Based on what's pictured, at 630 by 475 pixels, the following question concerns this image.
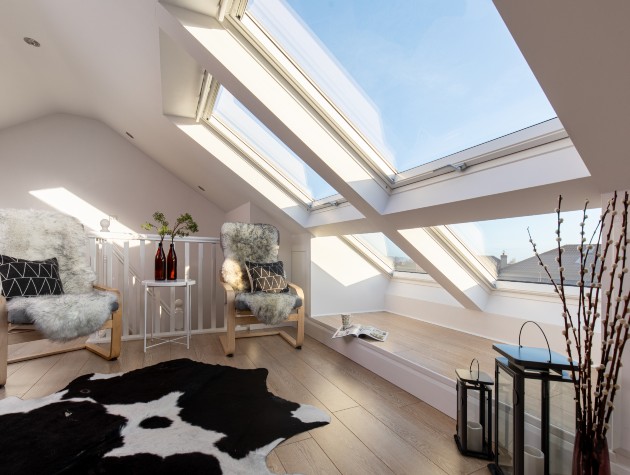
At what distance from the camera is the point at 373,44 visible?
5.78 ft

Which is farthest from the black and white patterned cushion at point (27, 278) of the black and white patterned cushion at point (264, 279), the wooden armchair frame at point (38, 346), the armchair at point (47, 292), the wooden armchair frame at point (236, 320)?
the black and white patterned cushion at point (264, 279)

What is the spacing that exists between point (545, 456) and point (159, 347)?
2.80 metres

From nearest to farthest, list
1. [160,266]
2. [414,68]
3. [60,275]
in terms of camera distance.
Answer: [414,68]
[60,275]
[160,266]

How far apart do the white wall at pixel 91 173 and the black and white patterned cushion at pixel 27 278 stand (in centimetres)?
256

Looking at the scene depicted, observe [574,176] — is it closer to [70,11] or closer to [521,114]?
[521,114]

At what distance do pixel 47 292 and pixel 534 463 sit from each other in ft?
9.87

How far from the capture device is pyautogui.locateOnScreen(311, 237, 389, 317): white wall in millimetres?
3438

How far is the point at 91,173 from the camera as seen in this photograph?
4.82 metres

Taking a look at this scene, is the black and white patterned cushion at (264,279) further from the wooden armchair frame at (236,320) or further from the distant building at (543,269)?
the distant building at (543,269)

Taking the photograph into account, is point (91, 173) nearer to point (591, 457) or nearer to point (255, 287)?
point (255, 287)

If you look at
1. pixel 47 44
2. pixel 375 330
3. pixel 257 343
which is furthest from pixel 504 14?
pixel 47 44

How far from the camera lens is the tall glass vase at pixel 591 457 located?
94 centimetres

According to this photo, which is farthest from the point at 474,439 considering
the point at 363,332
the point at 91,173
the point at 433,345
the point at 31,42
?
the point at 91,173

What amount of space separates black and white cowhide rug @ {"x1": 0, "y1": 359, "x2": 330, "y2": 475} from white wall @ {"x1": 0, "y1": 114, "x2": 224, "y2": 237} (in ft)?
11.1
